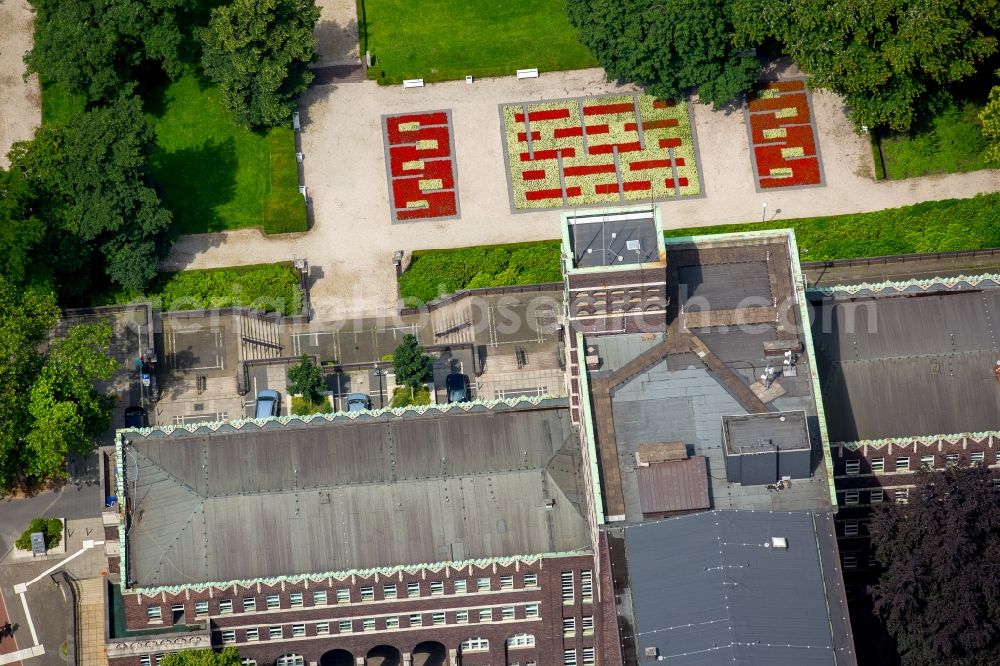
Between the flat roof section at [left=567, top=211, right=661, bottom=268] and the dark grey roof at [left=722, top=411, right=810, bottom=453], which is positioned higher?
the flat roof section at [left=567, top=211, right=661, bottom=268]

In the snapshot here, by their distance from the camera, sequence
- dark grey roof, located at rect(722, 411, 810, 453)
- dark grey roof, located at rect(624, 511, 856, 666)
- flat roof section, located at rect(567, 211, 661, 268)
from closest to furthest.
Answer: dark grey roof, located at rect(624, 511, 856, 666), dark grey roof, located at rect(722, 411, 810, 453), flat roof section, located at rect(567, 211, 661, 268)

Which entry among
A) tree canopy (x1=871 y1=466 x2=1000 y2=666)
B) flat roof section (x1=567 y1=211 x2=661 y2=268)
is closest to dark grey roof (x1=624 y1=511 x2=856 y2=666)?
tree canopy (x1=871 y1=466 x2=1000 y2=666)

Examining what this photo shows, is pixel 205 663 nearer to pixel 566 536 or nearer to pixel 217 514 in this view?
pixel 217 514

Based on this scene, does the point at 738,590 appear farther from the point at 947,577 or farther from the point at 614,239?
the point at 614,239

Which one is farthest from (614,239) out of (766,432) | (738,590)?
(738,590)

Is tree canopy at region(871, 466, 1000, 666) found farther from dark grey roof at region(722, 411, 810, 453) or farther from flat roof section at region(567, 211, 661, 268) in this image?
flat roof section at region(567, 211, 661, 268)

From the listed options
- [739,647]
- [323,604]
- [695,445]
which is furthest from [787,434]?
[323,604]

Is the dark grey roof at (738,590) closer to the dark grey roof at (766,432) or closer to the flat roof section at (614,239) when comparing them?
the dark grey roof at (766,432)
